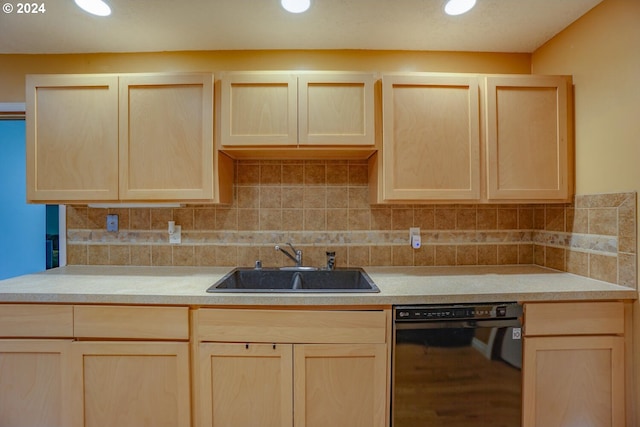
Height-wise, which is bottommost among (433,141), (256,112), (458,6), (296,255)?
(296,255)

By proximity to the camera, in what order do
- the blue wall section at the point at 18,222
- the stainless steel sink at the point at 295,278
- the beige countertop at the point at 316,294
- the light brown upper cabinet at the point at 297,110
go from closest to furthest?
the beige countertop at the point at 316,294
the light brown upper cabinet at the point at 297,110
the stainless steel sink at the point at 295,278
the blue wall section at the point at 18,222

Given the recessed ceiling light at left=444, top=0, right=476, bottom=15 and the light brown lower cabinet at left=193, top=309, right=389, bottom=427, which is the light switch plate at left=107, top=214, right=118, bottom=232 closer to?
the light brown lower cabinet at left=193, top=309, right=389, bottom=427

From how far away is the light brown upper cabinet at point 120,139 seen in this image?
1.64 metres

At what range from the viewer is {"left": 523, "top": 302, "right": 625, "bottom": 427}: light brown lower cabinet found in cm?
139

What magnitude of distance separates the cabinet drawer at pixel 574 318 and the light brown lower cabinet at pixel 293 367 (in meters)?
0.71

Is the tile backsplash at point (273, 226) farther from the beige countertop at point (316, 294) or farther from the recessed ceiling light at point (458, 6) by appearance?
the recessed ceiling light at point (458, 6)

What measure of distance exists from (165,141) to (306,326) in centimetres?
125

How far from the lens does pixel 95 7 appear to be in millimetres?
1518

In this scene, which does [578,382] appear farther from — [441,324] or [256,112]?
[256,112]

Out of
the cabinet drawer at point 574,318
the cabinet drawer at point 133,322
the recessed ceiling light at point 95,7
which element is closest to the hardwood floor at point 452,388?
the cabinet drawer at point 574,318

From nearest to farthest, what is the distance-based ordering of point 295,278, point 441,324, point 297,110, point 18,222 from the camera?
1. point 441,324
2. point 297,110
3. point 295,278
4. point 18,222

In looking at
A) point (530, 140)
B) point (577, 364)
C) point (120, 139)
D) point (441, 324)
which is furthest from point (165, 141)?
point (577, 364)

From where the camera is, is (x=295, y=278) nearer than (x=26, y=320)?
No

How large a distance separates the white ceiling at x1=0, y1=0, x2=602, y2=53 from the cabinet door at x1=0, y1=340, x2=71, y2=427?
1.70m
